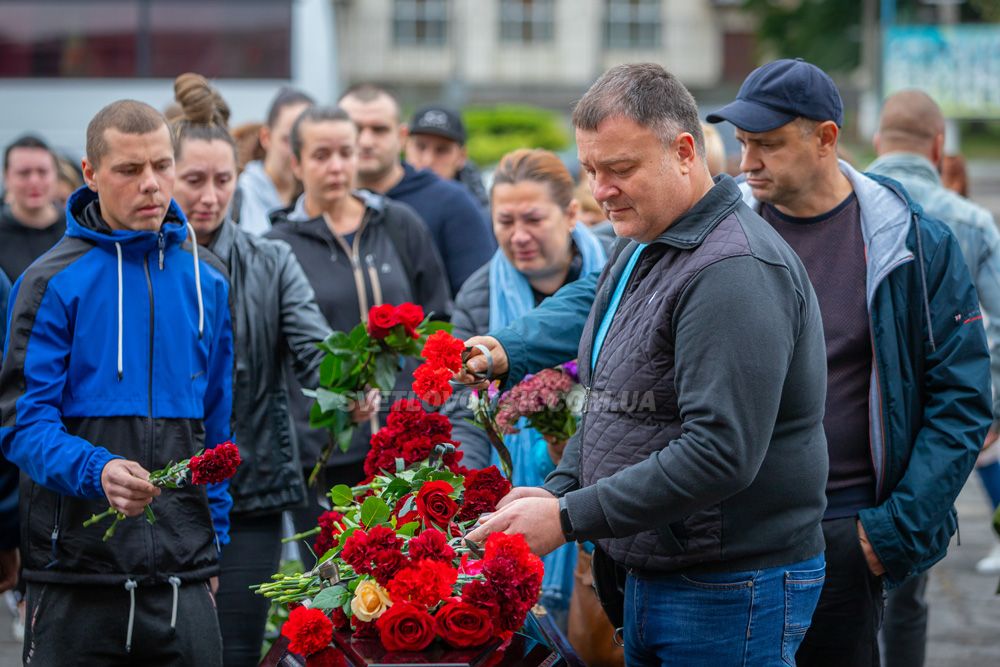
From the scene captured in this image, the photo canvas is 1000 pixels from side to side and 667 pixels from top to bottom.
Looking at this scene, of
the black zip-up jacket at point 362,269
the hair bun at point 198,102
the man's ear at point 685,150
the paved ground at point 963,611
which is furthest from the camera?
the paved ground at point 963,611

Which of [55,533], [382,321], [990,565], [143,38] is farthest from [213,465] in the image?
[143,38]

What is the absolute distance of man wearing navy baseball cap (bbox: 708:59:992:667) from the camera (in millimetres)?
3598

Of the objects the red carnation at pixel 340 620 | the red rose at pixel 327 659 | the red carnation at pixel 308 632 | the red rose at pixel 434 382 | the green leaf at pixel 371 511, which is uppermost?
the red rose at pixel 434 382

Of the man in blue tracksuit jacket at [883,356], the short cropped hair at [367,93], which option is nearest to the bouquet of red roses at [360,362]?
the man in blue tracksuit jacket at [883,356]

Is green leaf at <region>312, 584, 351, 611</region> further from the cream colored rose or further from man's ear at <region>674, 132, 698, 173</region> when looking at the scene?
man's ear at <region>674, 132, 698, 173</region>

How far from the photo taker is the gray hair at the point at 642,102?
2.73 meters

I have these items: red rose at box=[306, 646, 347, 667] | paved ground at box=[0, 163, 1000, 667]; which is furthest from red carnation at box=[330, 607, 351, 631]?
paved ground at box=[0, 163, 1000, 667]

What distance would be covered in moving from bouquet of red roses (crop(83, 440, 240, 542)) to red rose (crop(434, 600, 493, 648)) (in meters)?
0.79

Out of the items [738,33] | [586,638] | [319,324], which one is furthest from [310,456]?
[738,33]

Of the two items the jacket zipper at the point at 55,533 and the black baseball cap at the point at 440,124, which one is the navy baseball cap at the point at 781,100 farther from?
the black baseball cap at the point at 440,124

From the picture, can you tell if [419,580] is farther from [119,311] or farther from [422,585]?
[119,311]

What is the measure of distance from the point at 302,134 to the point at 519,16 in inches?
1467

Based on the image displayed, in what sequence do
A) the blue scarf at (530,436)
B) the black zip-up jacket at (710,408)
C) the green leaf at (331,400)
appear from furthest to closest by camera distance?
the blue scarf at (530,436) < the green leaf at (331,400) < the black zip-up jacket at (710,408)

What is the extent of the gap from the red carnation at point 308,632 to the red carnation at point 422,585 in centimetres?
16
